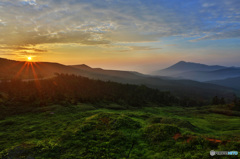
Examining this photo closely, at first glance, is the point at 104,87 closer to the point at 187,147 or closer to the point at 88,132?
the point at 88,132

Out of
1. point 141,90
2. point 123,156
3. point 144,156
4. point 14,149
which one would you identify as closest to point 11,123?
point 14,149

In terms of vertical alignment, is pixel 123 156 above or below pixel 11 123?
above

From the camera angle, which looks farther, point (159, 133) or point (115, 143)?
point (159, 133)

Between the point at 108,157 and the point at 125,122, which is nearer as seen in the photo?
the point at 108,157

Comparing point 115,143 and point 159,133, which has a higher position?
point 159,133

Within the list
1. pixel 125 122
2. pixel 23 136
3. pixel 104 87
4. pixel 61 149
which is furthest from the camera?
pixel 104 87

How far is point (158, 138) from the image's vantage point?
19891 mm

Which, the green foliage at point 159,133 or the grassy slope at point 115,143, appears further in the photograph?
the green foliage at point 159,133

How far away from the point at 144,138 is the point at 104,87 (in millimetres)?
103163

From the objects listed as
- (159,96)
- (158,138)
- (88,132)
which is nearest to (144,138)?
(158,138)

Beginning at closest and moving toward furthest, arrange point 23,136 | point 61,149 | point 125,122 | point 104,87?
point 61,149
point 23,136
point 125,122
point 104,87

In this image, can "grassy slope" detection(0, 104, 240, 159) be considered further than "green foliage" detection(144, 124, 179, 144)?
No

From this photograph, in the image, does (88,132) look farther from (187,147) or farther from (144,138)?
(187,147)

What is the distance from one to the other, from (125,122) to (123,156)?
34.7ft
